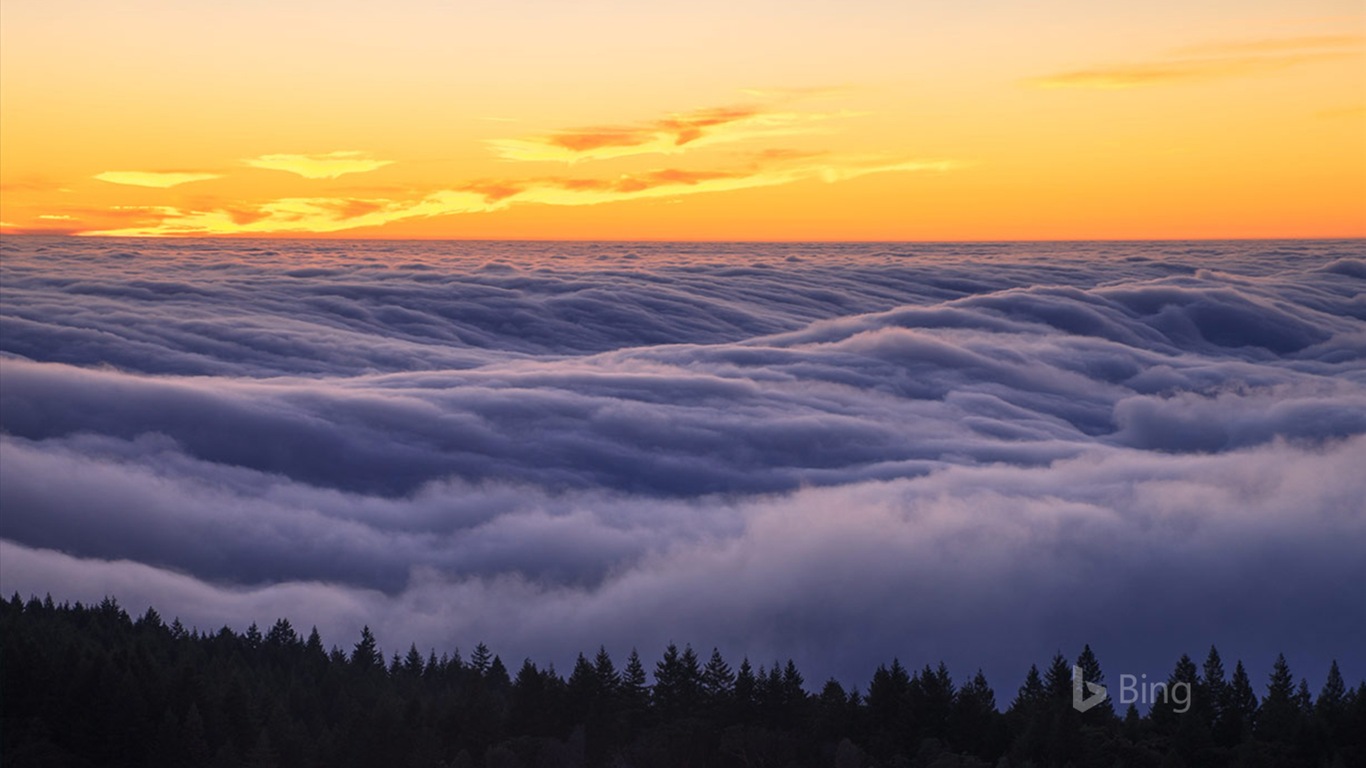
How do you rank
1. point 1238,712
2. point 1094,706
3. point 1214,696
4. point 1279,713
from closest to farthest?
point 1279,713 → point 1238,712 → point 1094,706 → point 1214,696

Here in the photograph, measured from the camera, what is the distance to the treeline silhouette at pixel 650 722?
2825 cm

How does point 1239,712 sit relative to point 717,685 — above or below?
below

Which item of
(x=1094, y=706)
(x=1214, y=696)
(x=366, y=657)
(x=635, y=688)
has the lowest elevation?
(x=366, y=657)

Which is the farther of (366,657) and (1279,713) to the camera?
(366,657)

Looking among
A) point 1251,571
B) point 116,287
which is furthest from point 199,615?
point 116,287

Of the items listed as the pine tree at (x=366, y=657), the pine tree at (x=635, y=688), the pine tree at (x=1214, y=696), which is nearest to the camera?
the pine tree at (x=1214, y=696)

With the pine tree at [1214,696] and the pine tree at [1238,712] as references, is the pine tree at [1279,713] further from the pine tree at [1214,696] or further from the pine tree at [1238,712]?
the pine tree at [1214,696]

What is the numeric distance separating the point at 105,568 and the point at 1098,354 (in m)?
131

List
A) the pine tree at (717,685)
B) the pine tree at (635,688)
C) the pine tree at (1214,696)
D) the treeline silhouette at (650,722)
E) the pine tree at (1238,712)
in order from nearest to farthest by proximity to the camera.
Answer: the treeline silhouette at (650,722) → the pine tree at (1238,712) → the pine tree at (1214,696) → the pine tree at (717,685) → the pine tree at (635,688)

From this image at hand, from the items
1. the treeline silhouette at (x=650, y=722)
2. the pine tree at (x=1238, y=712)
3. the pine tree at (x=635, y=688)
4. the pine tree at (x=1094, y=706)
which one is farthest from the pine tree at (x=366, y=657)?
the pine tree at (x=1238, y=712)

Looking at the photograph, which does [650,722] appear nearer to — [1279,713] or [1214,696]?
[1214,696]

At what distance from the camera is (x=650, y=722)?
3091 centimetres

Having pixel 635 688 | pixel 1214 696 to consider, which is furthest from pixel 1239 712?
pixel 635 688

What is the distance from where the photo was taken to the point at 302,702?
3356 cm
